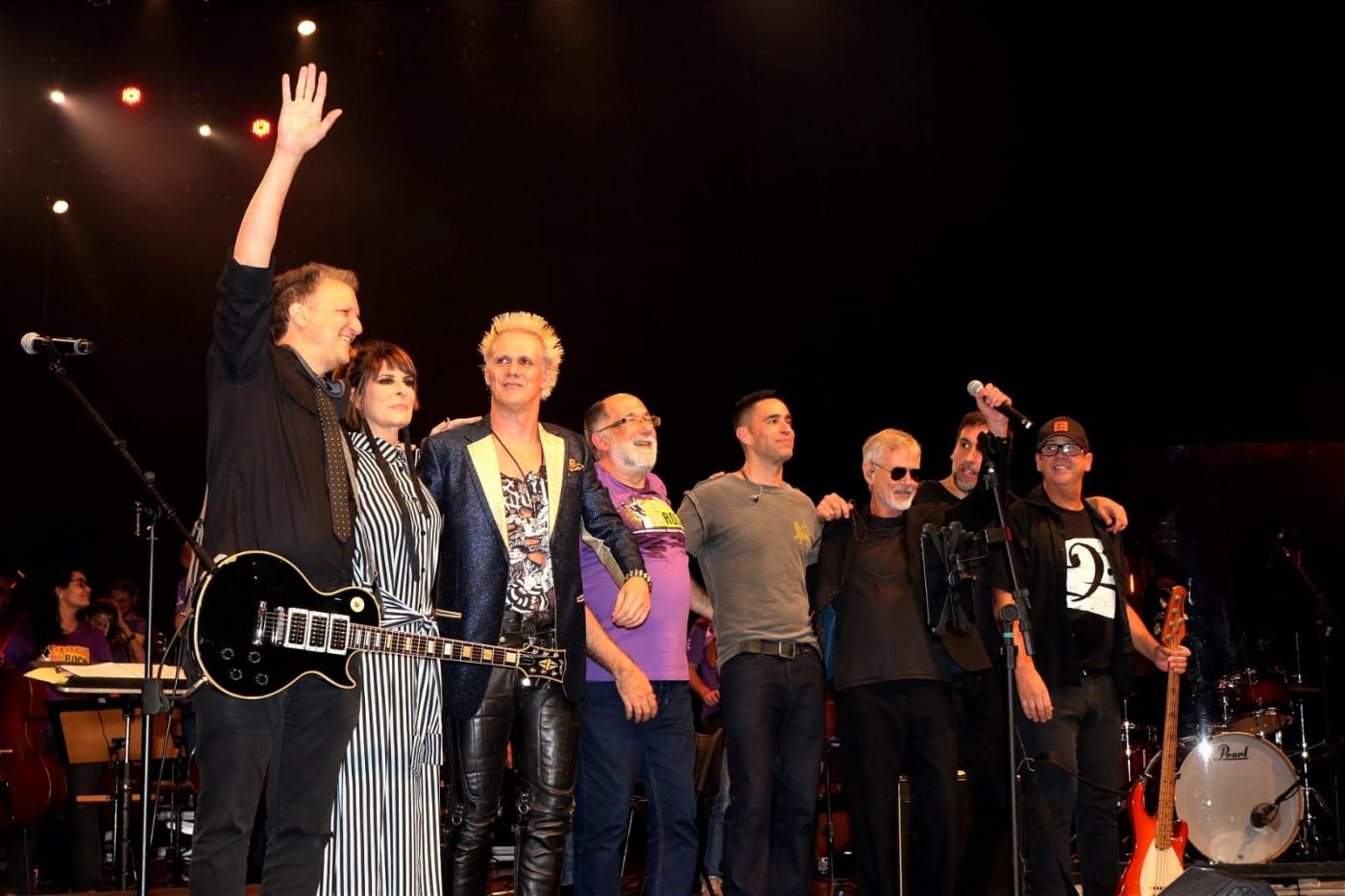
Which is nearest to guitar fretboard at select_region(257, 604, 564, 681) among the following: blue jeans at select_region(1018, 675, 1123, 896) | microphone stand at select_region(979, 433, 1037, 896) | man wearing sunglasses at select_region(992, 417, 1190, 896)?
microphone stand at select_region(979, 433, 1037, 896)

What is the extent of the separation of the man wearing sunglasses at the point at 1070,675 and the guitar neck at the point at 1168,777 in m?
0.16

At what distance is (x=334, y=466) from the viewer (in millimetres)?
3160

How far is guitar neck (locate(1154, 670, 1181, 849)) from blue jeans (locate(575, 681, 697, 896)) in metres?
2.19

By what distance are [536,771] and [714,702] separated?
328cm

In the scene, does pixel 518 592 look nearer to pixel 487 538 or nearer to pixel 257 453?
pixel 487 538

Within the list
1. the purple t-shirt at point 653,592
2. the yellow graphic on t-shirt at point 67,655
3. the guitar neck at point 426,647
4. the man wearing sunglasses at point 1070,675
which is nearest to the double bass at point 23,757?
the yellow graphic on t-shirt at point 67,655

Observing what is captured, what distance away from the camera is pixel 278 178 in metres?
2.94

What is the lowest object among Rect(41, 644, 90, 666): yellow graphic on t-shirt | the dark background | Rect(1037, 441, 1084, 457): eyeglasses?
Rect(41, 644, 90, 666): yellow graphic on t-shirt

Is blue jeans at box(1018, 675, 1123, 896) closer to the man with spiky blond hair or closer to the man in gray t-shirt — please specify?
the man in gray t-shirt

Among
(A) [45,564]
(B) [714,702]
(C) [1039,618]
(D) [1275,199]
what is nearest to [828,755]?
(B) [714,702]

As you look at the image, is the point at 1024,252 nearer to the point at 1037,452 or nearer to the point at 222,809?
the point at 1037,452

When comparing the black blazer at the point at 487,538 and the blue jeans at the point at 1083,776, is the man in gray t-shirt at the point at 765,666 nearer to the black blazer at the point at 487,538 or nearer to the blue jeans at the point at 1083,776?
the black blazer at the point at 487,538

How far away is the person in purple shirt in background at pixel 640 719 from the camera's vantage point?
416cm

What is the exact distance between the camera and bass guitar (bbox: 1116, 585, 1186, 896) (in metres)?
5.19
